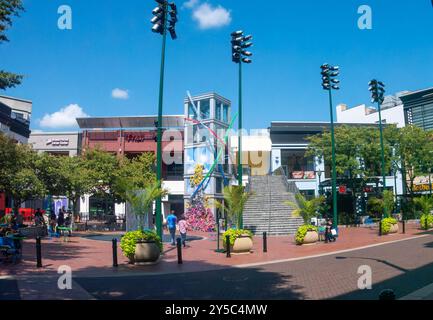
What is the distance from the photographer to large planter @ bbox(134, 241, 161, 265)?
14.5 m

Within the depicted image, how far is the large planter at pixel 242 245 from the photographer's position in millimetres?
17625

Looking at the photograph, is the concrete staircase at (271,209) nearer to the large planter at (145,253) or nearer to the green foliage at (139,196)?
the green foliage at (139,196)

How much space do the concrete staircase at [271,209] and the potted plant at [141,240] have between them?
1207cm

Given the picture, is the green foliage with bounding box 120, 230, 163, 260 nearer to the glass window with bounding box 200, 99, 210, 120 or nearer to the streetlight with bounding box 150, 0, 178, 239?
the streetlight with bounding box 150, 0, 178, 239

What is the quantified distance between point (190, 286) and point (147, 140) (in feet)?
148

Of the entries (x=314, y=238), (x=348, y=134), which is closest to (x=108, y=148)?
(x=348, y=134)

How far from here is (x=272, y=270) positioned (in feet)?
42.8

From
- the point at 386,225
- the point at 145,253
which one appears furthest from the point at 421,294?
the point at 386,225

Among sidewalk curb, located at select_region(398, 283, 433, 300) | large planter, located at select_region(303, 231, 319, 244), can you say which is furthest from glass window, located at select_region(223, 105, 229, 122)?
sidewalk curb, located at select_region(398, 283, 433, 300)

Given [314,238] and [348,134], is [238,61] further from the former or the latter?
Answer: [348,134]

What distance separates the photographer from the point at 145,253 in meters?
14.5

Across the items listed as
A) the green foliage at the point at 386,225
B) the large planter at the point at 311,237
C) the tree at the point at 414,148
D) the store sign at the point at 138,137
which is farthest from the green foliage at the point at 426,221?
the store sign at the point at 138,137

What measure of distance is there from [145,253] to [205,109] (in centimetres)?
2695

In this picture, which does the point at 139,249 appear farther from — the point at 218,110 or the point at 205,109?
the point at 218,110
